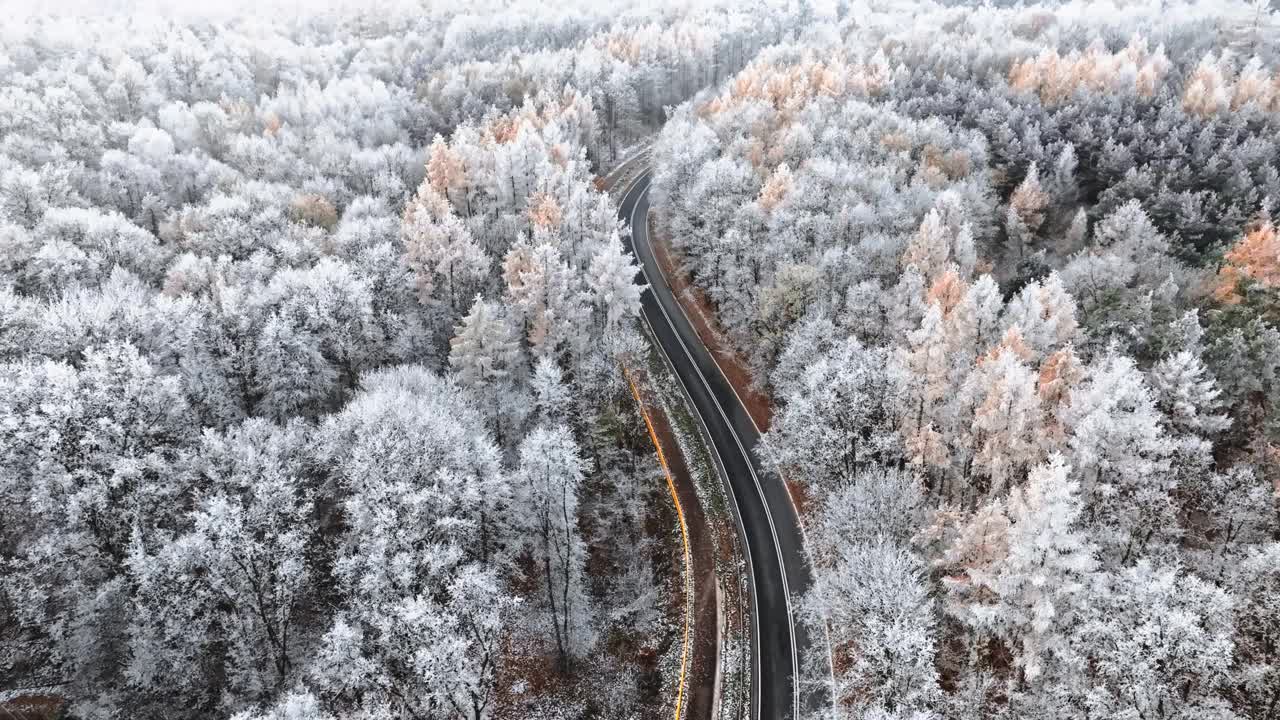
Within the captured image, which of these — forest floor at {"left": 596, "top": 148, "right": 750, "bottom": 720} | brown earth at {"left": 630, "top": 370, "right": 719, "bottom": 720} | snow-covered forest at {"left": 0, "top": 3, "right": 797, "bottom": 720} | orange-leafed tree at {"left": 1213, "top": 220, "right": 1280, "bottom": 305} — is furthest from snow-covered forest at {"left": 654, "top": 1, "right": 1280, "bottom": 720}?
snow-covered forest at {"left": 0, "top": 3, "right": 797, "bottom": 720}

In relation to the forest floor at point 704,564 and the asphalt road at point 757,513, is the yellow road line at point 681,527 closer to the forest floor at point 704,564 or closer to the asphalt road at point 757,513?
the forest floor at point 704,564

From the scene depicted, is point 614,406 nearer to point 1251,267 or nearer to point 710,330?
point 710,330

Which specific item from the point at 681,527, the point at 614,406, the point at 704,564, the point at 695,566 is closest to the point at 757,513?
the point at 681,527

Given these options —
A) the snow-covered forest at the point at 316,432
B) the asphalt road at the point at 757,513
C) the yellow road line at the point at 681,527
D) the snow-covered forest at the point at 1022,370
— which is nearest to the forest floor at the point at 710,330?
the asphalt road at the point at 757,513

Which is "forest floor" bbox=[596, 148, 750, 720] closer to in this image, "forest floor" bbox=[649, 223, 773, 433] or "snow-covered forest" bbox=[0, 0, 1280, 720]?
"snow-covered forest" bbox=[0, 0, 1280, 720]

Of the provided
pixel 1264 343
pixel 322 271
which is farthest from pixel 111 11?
pixel 1264 343

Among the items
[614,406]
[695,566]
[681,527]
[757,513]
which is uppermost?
[614,406]
